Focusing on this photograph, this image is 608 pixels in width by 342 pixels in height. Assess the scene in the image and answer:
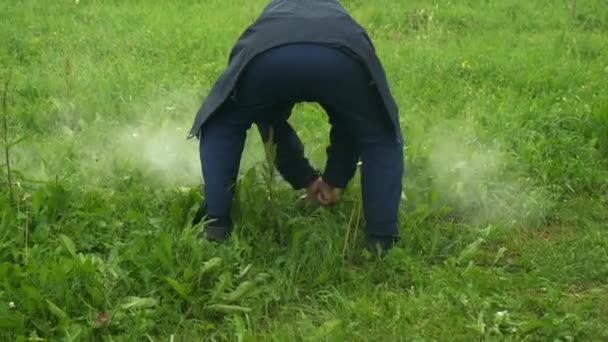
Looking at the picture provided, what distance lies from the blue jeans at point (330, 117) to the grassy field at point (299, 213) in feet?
0.61

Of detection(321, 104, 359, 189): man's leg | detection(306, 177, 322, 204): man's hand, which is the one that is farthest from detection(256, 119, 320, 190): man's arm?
detection(321, 104, 359, 189): man's leg

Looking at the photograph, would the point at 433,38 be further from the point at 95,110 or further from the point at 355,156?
the point at 355,156

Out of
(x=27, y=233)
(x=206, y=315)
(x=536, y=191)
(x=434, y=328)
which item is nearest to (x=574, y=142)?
(x=536, y=191)

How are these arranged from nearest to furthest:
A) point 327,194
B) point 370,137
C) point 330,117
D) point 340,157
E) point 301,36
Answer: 1. point 301,36
2. point 370,137
3. point 330,117
4. point 340,157
5. point 327,194

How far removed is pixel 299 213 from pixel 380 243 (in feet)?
1.57

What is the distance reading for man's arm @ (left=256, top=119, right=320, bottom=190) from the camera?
4117 millimetres

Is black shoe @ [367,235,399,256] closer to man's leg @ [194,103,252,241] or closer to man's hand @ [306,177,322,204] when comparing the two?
man's hand @ [306,177,322,204]

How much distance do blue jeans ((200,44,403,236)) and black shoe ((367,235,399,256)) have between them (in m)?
0.02

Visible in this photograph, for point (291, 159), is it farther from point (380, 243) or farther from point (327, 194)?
point (380, 243)

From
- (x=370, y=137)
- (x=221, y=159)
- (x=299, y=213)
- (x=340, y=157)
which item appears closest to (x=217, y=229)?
(x=221, y=159)

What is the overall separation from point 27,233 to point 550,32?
213 inches

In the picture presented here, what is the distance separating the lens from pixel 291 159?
4156 millimetres

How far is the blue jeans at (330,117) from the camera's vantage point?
11.4 ft

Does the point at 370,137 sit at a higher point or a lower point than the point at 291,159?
higher
